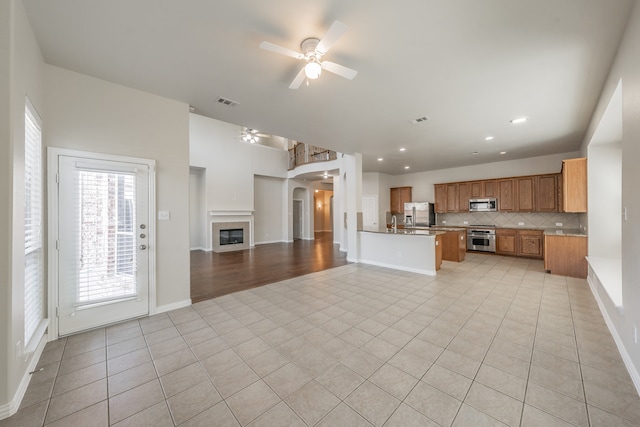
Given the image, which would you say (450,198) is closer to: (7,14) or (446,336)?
(446,336)

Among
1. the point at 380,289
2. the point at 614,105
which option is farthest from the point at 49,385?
the point at 614,105

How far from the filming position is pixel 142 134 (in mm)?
3123

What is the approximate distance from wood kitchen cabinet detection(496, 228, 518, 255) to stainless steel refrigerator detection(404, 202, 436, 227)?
1.94 meters

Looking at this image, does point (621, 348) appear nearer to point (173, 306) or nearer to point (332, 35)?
point (332, 35)

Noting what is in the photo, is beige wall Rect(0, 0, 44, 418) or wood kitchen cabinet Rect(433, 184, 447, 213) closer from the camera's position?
beige wall Rect(0, 0, 44, 418)

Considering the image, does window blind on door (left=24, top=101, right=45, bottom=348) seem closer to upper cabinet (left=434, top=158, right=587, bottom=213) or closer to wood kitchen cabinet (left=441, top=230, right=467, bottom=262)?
wood kitchen cabinet (left=441, top=230, right=467, bottom=262)

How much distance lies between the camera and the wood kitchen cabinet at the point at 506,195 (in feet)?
22.7

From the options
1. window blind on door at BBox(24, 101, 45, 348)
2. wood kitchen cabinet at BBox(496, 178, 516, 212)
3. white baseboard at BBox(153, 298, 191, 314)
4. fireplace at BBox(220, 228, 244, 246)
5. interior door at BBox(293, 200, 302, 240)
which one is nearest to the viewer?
window blind on door at BBox(24, 101, 45, 348)

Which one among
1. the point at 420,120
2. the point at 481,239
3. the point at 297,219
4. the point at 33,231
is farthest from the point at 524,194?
the point at 33,231

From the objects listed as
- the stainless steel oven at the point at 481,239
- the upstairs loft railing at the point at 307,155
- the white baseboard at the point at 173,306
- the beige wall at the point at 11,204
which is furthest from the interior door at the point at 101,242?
the stainless steel oven at the point at 481,239

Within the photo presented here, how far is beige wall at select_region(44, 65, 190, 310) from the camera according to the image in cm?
266

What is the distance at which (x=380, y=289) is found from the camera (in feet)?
13.7

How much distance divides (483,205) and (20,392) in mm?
9179

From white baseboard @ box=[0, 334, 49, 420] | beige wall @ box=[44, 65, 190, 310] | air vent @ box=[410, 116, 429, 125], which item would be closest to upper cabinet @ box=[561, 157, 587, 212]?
air vent @ box=[410, 116, 429, 125]
